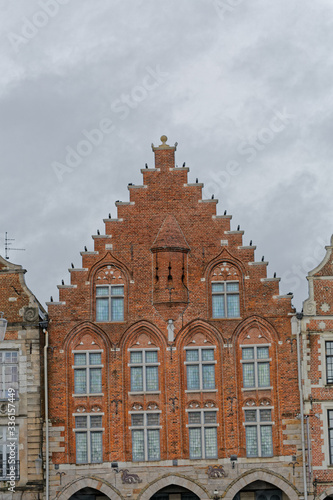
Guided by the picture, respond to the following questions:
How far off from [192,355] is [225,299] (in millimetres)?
2701

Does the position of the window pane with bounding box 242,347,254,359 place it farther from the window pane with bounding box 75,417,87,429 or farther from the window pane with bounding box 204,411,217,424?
the window pane with bounding box 75,417,87,429

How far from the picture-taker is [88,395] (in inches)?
1609

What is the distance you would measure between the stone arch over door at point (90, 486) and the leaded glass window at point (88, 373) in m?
3.55

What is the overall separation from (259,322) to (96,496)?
974 centimetres

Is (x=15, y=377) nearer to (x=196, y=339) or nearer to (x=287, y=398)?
(x=196, y=339)

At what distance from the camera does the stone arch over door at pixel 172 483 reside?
39844 millimetres

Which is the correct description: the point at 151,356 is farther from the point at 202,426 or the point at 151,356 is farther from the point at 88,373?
the point at 202,426

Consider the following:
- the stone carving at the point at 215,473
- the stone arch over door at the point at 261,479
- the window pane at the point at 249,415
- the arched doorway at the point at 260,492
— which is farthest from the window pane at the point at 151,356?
the arched doorway at the point at 260,492

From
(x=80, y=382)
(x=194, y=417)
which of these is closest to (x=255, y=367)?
(x=194, y=417)

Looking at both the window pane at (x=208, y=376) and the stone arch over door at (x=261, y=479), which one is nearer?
the stone arch over door at (x=261, y=479)

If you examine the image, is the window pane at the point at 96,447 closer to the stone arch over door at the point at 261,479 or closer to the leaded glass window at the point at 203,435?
the leaded glass window at the point at 203,435

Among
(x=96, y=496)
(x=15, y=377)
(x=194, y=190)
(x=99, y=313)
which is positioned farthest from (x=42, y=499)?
(x=194, y=190)

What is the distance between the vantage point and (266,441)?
40.3 m

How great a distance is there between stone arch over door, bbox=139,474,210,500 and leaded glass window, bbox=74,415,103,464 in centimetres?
227
